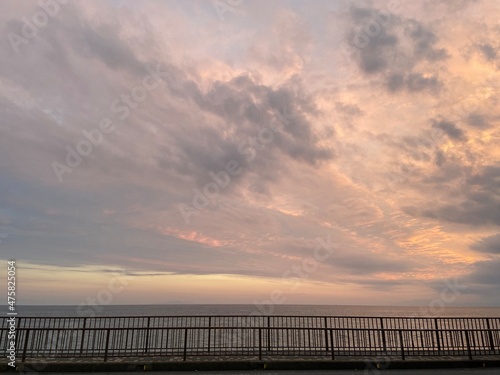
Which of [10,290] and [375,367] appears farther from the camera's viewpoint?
[375,367]

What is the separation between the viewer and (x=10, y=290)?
543 inches

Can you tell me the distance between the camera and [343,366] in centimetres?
1540

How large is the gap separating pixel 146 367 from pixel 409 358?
11.3 meters

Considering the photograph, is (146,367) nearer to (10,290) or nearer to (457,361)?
(10,290)

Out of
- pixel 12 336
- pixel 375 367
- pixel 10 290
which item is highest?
pixel 10 290

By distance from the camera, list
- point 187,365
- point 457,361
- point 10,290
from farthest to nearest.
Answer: point 457,361
point 187,365
point 10,290

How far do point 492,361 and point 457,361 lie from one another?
1.70 m

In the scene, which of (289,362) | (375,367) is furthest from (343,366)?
(289,362)

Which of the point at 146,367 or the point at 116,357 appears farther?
the point at 116,357

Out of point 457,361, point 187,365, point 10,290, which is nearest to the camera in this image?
point 10,290

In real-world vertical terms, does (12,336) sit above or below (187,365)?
above

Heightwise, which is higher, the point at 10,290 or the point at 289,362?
the point at 10,290

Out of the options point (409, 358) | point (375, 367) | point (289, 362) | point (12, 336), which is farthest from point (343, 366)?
point (12, 336)

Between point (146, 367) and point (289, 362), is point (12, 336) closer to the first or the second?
point (146, 367)
